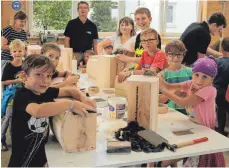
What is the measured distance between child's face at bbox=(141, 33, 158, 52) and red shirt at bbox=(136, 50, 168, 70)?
5 cm

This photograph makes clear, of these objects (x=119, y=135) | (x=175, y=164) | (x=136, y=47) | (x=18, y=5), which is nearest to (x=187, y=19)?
(x=18, y=5)

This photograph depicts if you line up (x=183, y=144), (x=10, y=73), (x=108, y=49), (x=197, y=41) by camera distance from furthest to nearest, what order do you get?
(x=197, y=41), (x=108, y=49), (x=10, y=73), (x=183, y=144)

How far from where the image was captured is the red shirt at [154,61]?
241 centimetres

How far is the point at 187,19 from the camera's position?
237 inches

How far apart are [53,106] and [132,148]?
0.39 m

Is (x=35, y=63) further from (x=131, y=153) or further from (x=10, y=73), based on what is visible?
(x=10, y=73)

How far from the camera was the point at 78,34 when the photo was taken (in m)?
4.78

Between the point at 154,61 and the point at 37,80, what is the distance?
3.81 ft

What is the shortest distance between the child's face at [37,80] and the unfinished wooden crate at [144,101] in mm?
443

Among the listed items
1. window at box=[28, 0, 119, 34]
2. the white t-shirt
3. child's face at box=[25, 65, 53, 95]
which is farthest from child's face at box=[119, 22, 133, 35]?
window at box=[28, 0, 119, 34]

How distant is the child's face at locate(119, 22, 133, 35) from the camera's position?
119 inches

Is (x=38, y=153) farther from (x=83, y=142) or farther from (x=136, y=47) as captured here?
(x=136, y=47)

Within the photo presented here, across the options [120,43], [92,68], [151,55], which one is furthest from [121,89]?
[120,43]

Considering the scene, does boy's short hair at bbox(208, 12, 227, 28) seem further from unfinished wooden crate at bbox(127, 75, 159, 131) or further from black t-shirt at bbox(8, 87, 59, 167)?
black t-shirt at bbox(8, 87, 59, 167)
